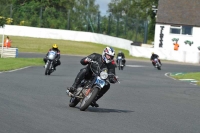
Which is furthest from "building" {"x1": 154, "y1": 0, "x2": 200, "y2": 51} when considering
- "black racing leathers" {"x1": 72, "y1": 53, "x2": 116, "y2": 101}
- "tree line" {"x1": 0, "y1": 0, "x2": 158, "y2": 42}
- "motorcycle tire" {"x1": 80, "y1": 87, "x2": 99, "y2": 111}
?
"motorcycle tire" {"x1": 80, "y1": 87, "x2": 99, "y2": 111}

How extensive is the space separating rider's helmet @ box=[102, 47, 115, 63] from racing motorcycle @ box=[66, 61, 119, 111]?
0.70 ft

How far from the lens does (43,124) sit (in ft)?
31.5

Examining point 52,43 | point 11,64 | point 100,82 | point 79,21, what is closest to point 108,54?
point 100,82

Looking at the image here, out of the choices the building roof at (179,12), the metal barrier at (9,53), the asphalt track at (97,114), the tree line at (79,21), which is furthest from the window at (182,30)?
the asphalt track at (97,114)

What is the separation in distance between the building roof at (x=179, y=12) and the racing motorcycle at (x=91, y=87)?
5114 centimetres

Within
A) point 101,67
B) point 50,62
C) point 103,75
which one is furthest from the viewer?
point 50,62

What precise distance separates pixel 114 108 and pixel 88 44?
50993 mm

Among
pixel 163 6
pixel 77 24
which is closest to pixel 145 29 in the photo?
pixel 163 6

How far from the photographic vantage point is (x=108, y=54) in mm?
12406

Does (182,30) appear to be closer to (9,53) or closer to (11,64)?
(9,53)

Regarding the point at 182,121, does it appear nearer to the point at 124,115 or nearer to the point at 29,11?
the point at 124,115

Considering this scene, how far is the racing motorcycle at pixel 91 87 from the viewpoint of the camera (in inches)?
483

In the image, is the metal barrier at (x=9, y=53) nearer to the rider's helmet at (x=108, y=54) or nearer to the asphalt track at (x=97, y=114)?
the asphalt track at (x=97, y=114)

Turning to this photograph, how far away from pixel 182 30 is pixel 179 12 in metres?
1.95
